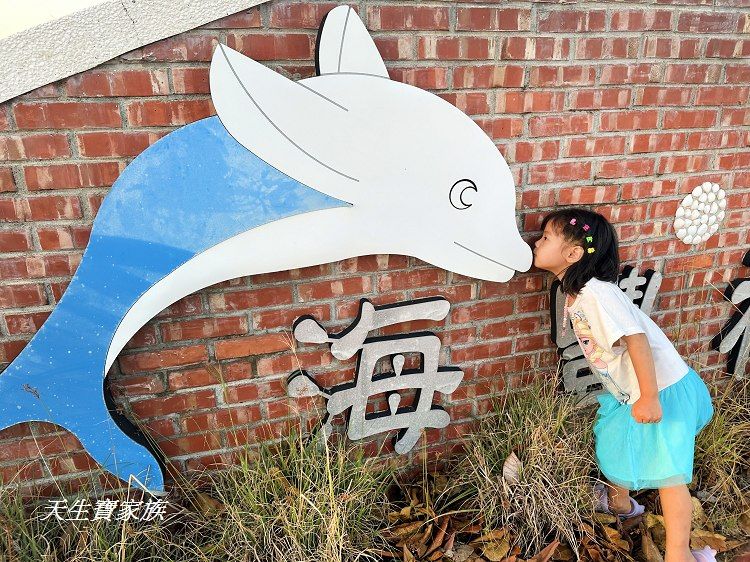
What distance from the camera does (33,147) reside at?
1735 millimetres

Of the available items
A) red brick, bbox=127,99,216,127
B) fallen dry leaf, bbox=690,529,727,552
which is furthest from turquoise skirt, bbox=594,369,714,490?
red brick, bbox=127,99,216,127

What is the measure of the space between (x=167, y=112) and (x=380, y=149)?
73 cm

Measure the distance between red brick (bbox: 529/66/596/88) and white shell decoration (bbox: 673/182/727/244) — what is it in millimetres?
844

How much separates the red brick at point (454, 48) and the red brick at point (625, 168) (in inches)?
29.1

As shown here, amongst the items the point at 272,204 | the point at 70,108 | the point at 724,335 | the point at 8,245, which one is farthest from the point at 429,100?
the point at 724,335

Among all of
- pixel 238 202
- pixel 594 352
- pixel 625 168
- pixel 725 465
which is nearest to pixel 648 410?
pixel 594 352

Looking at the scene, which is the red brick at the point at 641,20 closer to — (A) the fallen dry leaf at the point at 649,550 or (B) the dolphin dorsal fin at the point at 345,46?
(B) the dolphin dorsal fin at the point at 345,46

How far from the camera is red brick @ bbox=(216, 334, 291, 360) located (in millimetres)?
2115

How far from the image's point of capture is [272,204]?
193 centimetres

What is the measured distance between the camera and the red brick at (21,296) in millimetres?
1846

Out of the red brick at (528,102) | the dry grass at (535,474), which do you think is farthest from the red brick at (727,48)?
the dry grass at (535,474)

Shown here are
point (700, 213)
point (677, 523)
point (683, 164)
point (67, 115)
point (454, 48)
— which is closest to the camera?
point (67, 115)

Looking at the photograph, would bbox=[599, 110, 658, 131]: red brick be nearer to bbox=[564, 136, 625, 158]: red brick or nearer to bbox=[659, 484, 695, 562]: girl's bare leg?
bbox=[564, 136, 625, 158]: red brick

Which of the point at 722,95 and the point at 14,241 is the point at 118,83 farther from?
the point at 722,95
